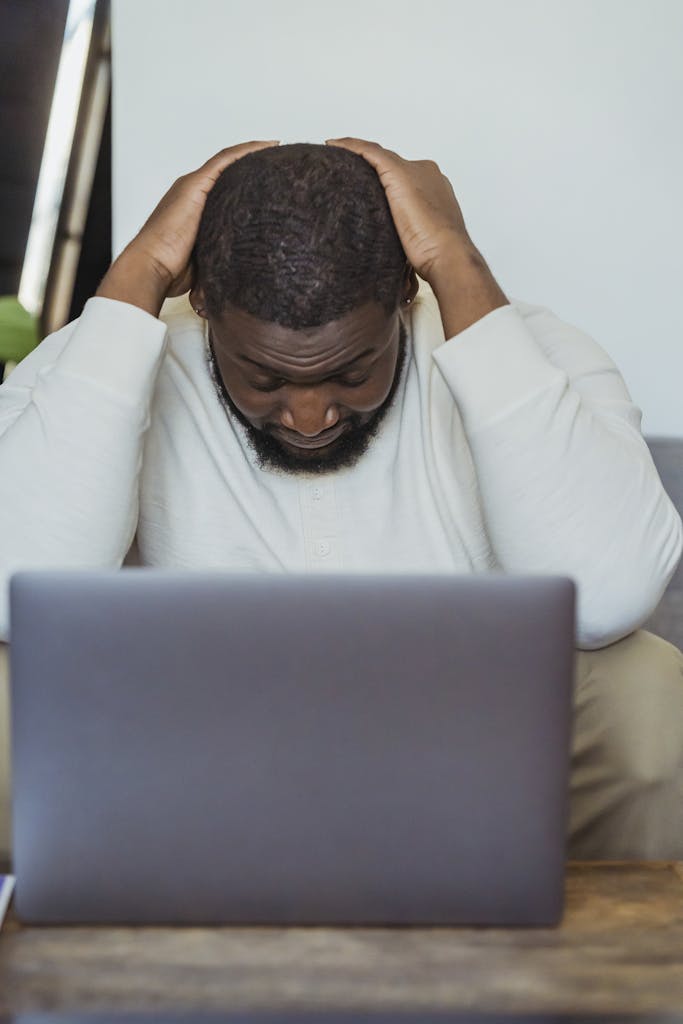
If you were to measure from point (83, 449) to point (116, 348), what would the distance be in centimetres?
13

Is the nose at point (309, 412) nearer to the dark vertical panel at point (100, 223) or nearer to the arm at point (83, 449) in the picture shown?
the arm at point (83, 449)

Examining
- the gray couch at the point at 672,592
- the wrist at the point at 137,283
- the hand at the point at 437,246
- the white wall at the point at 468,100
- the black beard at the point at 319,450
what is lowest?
the gray couch at the point at 672,592

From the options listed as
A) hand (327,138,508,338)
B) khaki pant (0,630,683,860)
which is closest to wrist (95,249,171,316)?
hand (327,138,508,338)

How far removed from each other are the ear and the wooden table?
3.01 ft

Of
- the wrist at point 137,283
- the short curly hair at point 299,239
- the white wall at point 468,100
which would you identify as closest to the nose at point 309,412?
the short curly hair at point 299,239

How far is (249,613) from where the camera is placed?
0.85 m

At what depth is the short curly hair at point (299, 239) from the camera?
1460 millimetres

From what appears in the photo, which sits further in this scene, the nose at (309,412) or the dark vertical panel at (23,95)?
the dark vertical panel at (23,95)

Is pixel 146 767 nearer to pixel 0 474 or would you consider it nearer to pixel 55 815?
pixel 55 815

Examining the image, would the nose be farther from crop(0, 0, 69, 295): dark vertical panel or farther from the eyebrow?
crop(0, 0, 69, 295): dark vertical panel

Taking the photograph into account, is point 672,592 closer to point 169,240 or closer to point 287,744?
point 169,240

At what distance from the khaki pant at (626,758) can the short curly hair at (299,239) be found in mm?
521

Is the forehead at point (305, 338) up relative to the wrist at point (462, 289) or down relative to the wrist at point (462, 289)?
down

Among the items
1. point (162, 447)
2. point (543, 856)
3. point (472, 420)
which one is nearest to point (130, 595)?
point (543, 856)
